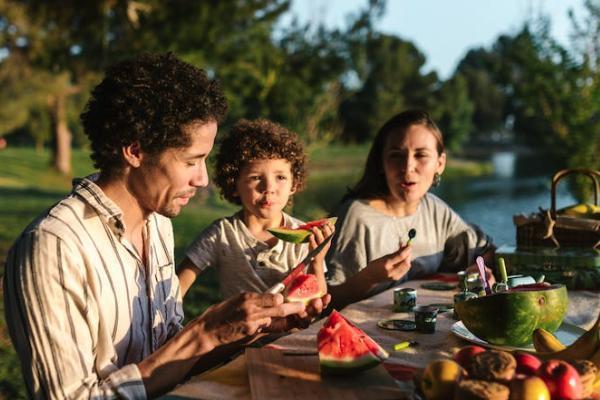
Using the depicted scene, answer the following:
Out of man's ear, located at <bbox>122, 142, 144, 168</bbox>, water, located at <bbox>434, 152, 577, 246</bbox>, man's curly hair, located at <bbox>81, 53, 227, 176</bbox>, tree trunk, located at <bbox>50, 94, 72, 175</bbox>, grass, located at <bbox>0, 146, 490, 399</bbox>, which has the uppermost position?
tree trunk, located at <bbox>50, 94, 72, 175</bbox>

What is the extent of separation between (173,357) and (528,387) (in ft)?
3.73

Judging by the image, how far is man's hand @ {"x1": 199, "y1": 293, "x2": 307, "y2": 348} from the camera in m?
2.03

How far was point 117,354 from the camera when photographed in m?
2.33

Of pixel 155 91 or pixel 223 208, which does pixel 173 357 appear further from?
pixel 223 208

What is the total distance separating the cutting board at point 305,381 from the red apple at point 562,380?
1.38 ft

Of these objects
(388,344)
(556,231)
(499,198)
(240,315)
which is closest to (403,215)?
(556,231)

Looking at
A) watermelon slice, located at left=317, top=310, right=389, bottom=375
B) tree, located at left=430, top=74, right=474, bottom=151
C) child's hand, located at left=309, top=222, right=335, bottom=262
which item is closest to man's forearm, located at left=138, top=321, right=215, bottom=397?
watermelon slice, located at left=317, top=310, right=389, bottom=375

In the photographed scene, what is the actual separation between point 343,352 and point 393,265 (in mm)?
1332

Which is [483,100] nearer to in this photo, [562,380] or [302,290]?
[302,290]

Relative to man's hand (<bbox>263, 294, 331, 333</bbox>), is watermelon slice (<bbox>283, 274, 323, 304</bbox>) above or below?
above

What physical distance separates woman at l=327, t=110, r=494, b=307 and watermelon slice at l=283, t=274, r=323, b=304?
3.60 feet

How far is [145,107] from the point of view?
232 cm

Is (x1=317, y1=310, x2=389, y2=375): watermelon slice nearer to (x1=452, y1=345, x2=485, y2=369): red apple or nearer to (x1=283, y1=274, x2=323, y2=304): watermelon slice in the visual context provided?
(x1=452, y1=345, x2=485, y2=369): red apple

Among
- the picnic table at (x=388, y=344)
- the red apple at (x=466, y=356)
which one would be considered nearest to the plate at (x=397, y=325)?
the picnic table at (x=388, y=344)
